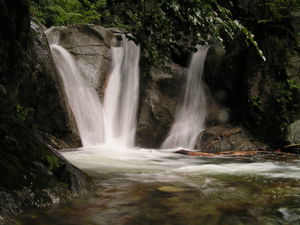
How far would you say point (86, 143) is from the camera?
7.85m

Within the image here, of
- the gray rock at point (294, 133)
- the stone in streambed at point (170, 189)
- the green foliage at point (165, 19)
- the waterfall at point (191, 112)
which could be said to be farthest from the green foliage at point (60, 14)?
the stone in streambed at point (170, 189)

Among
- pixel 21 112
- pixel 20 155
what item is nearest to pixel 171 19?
pixel 20 155

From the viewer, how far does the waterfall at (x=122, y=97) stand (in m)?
9.06

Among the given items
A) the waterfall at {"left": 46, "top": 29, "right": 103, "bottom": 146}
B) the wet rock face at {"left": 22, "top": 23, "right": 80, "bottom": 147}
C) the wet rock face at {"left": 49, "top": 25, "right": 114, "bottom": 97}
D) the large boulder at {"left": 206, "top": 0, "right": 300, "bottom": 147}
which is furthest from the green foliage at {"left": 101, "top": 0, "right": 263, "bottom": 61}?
the wet rock face at {"left": 49, "top": 25, "right": 114, "bottom": 97}

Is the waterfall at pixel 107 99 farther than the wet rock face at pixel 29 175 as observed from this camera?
Yes

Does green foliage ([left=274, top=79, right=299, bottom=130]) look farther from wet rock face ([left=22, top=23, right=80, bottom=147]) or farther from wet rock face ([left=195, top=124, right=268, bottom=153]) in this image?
wet rock face ([left=22, top=23, right=80, bottom=147])

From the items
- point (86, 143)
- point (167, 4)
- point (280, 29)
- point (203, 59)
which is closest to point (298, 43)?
point (280, 29)

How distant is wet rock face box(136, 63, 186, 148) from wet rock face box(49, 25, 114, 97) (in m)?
1.46

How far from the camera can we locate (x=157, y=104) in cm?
953

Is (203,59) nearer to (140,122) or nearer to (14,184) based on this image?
(140,122)

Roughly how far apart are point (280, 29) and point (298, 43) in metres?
0.73

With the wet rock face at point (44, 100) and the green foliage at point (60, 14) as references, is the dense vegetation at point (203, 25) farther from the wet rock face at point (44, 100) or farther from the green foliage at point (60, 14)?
the wet rock face at point (44, 100)

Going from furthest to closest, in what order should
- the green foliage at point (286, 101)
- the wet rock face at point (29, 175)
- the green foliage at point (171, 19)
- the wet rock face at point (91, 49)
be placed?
the wet rock face at point (91, 49)
the green foliage at point (286, 101)
the green foliage at point (171, 19)
the wet rock face at point (29, 175)

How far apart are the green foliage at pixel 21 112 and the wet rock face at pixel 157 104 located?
334 centimetres
